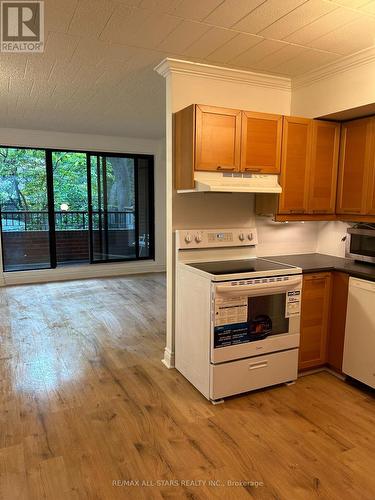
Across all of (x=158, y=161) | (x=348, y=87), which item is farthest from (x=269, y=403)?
(x=158, y=161)

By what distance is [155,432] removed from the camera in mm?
2191

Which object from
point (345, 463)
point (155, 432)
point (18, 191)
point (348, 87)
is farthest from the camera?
point (18, 191)

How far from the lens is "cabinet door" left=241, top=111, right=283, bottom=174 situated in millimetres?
2674

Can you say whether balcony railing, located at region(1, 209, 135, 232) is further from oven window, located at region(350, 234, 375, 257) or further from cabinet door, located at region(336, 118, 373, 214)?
oven window, located at region(350, 234, 375, 257)

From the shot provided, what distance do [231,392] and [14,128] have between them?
528 cm

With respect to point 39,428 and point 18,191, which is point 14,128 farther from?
point 39,428

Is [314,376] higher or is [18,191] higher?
[18,191]

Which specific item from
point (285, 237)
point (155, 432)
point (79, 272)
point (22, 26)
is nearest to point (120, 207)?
point (79, 272)

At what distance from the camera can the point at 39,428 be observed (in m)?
2.22


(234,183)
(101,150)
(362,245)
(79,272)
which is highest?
(101,150)

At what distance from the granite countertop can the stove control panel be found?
32 cm

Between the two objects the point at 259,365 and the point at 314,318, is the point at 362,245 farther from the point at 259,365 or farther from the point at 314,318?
the point at 259,365

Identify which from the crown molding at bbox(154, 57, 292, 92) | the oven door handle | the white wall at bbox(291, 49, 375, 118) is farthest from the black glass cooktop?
the crown molding at bbox(154, 57, 292, 92)

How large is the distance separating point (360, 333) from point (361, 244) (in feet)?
2.57
